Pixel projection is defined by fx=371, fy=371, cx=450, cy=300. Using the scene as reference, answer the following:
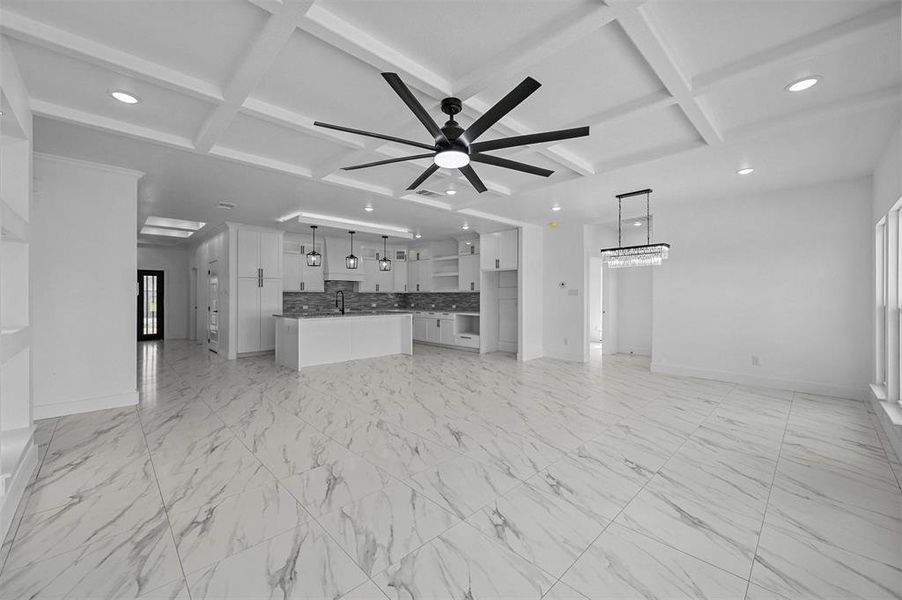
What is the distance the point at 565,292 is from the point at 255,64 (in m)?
6.10

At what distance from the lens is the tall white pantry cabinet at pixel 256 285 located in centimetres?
700

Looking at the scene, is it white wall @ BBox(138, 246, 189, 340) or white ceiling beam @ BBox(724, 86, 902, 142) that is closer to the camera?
white ceiling beam @ BBox(724, 86, 902, 142)

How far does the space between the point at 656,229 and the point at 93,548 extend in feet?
22.9

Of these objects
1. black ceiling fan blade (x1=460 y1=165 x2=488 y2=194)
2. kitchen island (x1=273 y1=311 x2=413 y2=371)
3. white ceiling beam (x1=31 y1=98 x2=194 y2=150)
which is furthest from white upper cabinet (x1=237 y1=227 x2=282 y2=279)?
black ceiling fan blade (x1=460 y1=165 x2=488 y2=194)

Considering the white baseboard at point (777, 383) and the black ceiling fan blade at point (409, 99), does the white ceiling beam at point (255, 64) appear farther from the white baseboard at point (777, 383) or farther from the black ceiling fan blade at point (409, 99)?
the white baseboard at point (777, 383)

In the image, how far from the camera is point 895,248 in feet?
11.8

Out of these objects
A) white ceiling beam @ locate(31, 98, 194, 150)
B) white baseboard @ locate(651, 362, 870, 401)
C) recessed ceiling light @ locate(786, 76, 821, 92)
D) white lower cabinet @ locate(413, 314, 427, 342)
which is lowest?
white baseboard @ locate(651, 362, 870, 401)

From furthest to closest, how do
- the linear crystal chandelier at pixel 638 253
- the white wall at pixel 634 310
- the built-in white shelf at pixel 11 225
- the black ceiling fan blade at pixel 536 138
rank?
the white wall at pixel 634 310 < the linear crystal chandelier at pixel 638 253 < the black ceiling fan blade at pixel 536 138 < the built-in white shelf at pixel 11 225

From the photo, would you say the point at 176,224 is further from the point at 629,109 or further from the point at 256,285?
the point at 629,109

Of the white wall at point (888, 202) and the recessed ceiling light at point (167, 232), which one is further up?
the recessed ceiling light at point (167, 232)

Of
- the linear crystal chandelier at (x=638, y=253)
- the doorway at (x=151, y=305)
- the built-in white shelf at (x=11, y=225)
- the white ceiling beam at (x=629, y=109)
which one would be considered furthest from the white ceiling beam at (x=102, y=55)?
the doorway at (x=151, y=305)

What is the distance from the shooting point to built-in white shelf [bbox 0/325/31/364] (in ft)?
6.57

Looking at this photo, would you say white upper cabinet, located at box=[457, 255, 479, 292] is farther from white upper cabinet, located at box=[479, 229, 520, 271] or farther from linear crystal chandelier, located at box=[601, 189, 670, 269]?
linear crystal chandelier, located at box=[601, 189, 670, 269]

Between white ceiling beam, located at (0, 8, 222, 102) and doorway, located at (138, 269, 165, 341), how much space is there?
9653 millimetres
